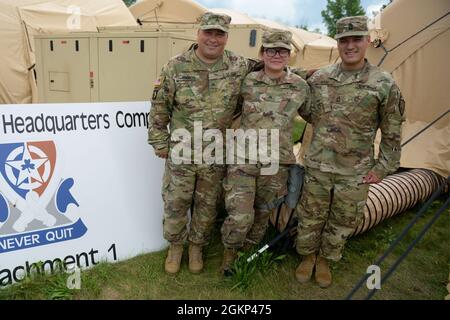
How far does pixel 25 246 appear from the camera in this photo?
9.47 ft

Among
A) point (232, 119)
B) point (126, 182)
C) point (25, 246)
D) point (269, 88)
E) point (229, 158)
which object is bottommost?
point (25, 246)

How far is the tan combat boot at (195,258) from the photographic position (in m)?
3.24

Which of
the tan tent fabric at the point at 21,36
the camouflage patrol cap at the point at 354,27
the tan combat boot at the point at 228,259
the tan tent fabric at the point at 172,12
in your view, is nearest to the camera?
the camouflage patrol cap at the point at 354,27

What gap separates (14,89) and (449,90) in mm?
7954

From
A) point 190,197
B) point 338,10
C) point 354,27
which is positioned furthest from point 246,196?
point 338,10

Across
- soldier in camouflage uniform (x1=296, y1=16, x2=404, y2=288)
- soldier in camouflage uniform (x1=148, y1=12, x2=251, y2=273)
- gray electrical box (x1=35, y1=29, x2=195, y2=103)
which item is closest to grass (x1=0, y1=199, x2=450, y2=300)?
soldier in camouflage uniform (x1=148, y1=12, x2=251, y2=273)

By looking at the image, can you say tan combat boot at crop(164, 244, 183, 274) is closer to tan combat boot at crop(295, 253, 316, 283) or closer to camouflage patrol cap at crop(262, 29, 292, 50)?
tan combat boot at crop(295, 253, 316, 283)

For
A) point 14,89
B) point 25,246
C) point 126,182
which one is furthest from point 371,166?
point 14,89

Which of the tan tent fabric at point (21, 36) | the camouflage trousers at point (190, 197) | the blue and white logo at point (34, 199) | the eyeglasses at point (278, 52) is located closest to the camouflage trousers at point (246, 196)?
the camouflage trousers at point (190, 197)

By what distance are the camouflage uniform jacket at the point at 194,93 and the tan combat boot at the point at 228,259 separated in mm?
972

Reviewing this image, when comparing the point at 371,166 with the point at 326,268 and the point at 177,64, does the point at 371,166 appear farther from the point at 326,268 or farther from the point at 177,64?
the point at 177,64

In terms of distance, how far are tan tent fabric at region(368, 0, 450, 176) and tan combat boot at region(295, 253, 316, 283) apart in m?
2.99

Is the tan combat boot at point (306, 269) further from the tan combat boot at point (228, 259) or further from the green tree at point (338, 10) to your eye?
the green tree at point (338, 10)

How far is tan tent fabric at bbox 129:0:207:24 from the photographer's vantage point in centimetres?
1005
